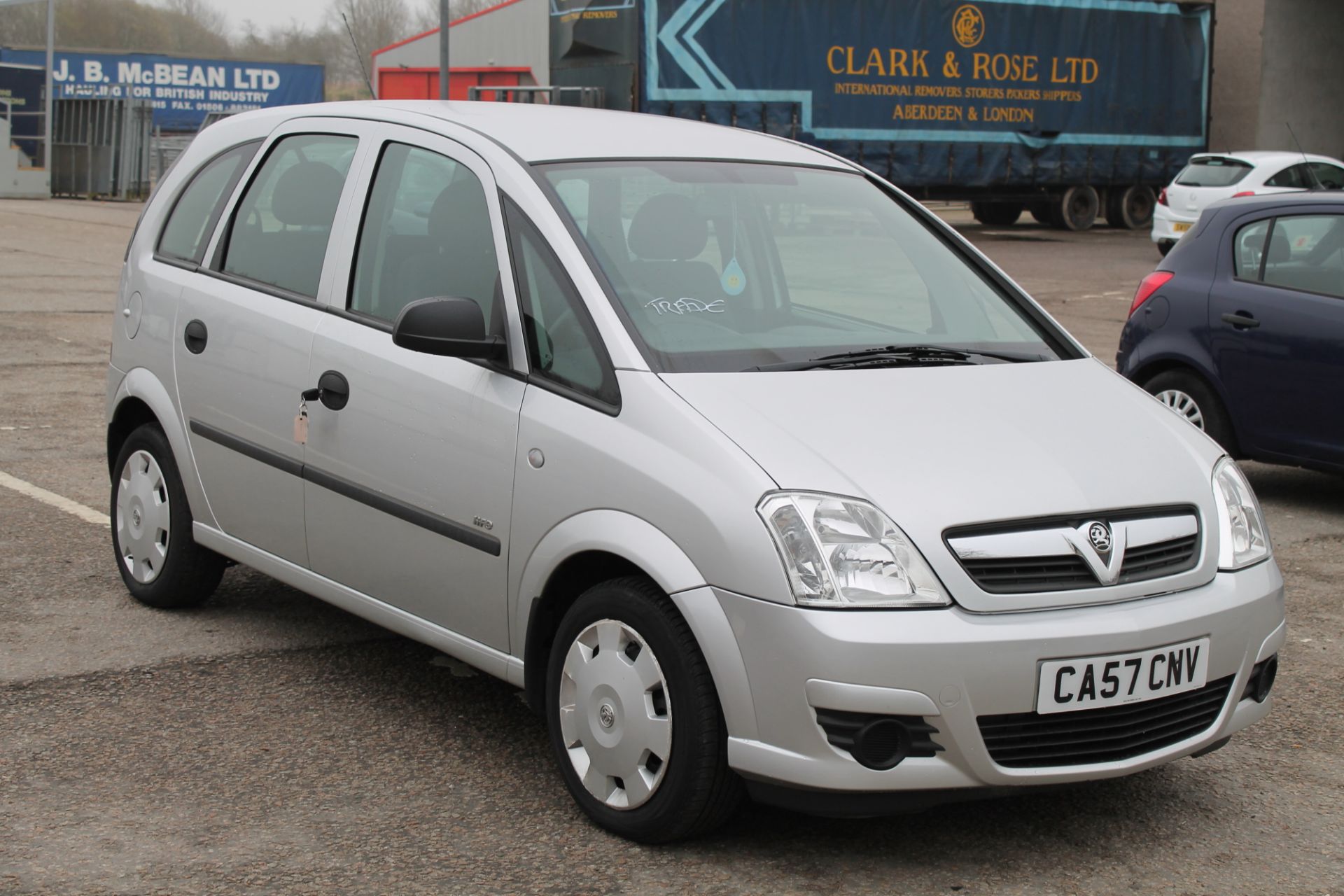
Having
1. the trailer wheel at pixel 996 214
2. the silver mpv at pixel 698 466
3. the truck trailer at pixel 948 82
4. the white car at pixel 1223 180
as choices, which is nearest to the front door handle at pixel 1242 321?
the silver mpv at pixel 698 466

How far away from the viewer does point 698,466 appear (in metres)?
3.41

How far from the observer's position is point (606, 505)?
3570 mm

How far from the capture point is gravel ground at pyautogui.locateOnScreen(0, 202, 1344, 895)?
11.3ft

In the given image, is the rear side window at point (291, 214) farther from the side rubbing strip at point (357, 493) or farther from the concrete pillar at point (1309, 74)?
the concrete pillar at point (1309, 74)

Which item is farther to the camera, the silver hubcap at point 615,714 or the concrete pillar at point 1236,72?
the concrete pillar at point 1236,72

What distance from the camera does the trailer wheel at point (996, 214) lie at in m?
32.8

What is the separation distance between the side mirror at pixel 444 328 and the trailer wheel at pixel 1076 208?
93.0 feet

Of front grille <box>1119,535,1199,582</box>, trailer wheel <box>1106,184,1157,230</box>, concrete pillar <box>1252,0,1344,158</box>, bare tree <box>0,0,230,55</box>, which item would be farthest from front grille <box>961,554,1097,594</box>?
bare tree <box>0,0,230,55</box>

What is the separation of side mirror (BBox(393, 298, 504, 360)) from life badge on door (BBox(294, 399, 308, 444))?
2.31ft

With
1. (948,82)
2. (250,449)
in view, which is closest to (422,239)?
(250,449)

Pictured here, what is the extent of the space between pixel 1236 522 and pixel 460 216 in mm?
2116

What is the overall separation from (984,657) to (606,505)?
0.90 metres

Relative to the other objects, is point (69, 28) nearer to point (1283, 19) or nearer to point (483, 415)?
point (1283, 19)

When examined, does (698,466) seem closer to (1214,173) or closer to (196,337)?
(196,337)
